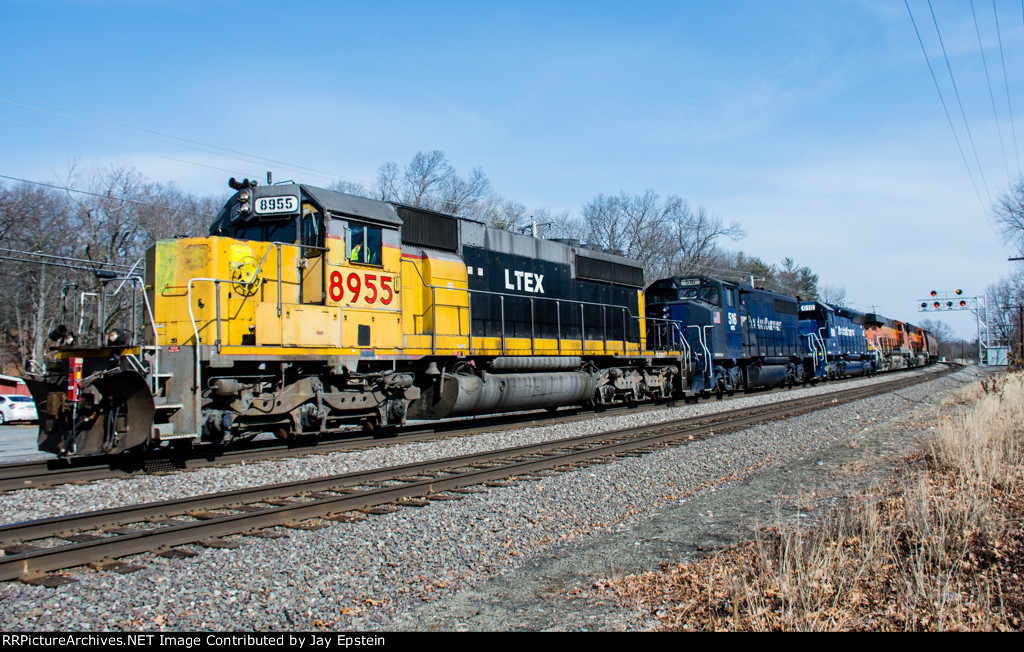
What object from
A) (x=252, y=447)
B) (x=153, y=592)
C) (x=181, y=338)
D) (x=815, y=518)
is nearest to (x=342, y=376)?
(x=252, y=447)

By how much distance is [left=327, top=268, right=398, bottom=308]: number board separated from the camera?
9.82 m

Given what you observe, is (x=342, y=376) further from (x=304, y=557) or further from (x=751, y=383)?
(x=751, y=383)

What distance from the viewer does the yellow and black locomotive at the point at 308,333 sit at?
7844mm

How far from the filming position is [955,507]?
5195 mm

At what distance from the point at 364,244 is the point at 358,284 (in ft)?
2.10

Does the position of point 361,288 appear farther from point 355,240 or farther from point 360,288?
point 355,240

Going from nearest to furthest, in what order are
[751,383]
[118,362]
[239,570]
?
1. [239,570]
2. [118,362]
3. [751,383]

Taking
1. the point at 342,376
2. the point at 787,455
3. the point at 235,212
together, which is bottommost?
the point at 787,455

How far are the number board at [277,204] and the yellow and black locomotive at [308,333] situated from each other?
20 millimetres

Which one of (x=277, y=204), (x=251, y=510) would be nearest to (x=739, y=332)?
(x=277, y=204)

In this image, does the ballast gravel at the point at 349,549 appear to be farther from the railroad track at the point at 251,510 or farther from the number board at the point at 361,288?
the number board at the point at 361,288

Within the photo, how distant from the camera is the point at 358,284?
10.2 m

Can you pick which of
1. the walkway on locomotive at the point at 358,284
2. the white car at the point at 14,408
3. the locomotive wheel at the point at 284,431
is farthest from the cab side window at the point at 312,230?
the white car at the point at 14,408
